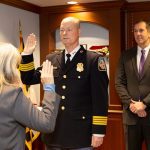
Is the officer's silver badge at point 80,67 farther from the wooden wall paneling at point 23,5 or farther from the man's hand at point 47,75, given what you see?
the wooden wall paneling at point 23,5

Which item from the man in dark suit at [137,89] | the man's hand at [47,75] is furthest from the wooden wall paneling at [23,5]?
the man's hand at [47,75]

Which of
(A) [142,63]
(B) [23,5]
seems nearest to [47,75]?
(A) [142,63]

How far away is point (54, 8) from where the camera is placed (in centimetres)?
448

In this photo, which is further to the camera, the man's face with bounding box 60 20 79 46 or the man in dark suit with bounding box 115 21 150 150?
the man in dark suit with bounding box 115 21 150 150

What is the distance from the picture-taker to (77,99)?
7.89 ft

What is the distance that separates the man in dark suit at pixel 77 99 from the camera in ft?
7.84

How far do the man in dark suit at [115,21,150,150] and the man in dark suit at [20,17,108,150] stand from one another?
0.96 meters

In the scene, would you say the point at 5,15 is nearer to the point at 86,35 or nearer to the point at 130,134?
the point at 86,35

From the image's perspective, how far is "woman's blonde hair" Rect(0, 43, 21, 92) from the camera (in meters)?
1.61

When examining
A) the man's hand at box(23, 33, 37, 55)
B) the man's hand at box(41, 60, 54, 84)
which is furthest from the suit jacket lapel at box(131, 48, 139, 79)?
the man's hand at box(41, 60, 54, 84)

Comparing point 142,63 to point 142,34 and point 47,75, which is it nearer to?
point 142,34

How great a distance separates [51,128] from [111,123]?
2618 mm

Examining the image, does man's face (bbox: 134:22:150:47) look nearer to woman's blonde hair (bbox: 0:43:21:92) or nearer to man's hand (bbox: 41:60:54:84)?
man's hand (bbox: 41:60:54:84)

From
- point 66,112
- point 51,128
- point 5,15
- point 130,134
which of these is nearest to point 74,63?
point 66,112
